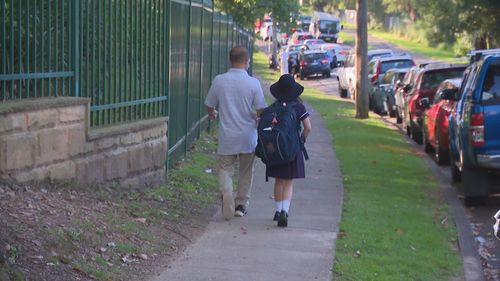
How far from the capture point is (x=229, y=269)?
7371mm

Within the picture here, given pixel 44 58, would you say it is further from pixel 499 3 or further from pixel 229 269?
pixel 499 3

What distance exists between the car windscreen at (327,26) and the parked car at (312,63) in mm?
29533

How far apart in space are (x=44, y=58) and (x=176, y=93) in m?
4.40

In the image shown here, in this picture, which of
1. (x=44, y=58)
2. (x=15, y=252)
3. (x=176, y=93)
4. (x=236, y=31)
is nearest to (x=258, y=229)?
(x=44, y=58)

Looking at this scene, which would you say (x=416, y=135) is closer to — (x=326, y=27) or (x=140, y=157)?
(x=140, y=157)

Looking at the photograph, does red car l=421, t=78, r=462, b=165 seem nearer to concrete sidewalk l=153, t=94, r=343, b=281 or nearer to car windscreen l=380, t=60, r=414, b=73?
concrete sidewalk l=153, t=94, r=343, b=281

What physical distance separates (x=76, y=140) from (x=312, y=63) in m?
42.4

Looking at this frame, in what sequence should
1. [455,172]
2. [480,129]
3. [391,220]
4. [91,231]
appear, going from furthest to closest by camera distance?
[455,172] → [480,129] → [391,220] → [91,231]

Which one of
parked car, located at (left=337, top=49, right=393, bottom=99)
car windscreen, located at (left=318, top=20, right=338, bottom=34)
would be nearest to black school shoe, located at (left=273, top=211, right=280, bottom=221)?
parked car, located at (left=337, top=49, right=393, bottom=99)

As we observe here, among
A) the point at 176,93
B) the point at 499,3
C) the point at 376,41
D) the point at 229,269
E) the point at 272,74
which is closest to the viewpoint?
the point at 229,269

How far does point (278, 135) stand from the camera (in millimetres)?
8695

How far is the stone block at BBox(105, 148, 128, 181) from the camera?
943 centimetres

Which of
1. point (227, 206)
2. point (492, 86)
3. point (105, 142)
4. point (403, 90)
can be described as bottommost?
point (227, 206)

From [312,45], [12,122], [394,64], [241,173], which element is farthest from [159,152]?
[312,45]
